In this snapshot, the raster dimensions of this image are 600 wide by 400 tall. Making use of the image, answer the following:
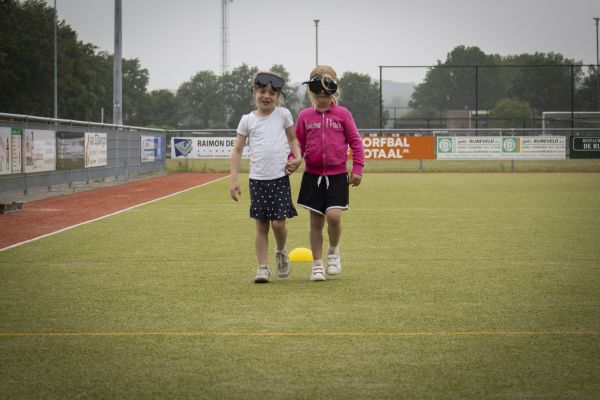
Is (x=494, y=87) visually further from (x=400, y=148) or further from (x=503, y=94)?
(x=400, y=148)

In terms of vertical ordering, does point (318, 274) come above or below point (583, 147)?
below

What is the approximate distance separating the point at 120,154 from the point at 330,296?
867 inches

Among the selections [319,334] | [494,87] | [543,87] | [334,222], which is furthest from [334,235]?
[494,87]

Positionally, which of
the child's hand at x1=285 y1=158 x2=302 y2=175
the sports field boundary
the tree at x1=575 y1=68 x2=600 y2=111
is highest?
the tree at x1=575 y1=68 x2=600 y2=111

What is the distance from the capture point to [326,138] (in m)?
7.39

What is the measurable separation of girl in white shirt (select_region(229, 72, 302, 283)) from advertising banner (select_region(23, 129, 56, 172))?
40.3 feet

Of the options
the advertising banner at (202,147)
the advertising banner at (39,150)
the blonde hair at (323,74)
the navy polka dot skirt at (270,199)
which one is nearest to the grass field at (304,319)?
the navy polka dot skirt at (270,199)

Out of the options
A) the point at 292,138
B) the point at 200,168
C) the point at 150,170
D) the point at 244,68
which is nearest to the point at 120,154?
the point at 150,170

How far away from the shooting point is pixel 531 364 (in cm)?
457

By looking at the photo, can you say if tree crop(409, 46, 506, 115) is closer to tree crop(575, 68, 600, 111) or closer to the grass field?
tree crop(575, 68, 600, 111)

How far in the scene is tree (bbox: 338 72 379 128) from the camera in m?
78.0

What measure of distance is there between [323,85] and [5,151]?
1169cm

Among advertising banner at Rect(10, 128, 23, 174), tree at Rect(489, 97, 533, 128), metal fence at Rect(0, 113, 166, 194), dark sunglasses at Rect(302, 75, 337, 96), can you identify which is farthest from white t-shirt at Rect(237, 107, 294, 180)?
tree at Rect(489, 97, 533, 128)

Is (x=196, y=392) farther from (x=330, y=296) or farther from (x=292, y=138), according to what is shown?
(x=292, y=138)
